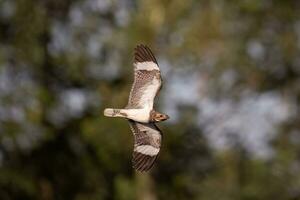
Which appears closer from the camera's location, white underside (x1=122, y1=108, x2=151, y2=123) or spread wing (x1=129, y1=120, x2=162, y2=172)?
white underside (x1=122, y1=108, x2=151, y2=123)

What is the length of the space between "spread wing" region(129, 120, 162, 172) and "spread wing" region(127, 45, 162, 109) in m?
0.14

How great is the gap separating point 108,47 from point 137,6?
1339 millimetres

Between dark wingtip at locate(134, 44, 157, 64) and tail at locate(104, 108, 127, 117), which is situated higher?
dark wingtip at locate(134, 44, 157, 64)

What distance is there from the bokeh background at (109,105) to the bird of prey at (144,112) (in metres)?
15.0

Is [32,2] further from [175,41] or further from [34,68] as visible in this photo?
[175,41]

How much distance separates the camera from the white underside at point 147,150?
5906 millimetres

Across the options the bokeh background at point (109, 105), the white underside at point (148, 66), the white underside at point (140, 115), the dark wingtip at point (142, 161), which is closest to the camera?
the white underside at point (140, 115)

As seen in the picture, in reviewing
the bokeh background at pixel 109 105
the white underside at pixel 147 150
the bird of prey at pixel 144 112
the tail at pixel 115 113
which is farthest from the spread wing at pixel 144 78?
the bokeh background at pixel 109 105

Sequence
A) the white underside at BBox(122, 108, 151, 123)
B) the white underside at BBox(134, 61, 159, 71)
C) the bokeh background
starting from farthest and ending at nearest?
1. the bokeh background
2. the white underside at BBox(134, 61, 159, 71)
3. the white underside at BBox(122, 108, 151, 123)

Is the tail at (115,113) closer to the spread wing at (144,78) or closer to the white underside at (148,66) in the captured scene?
the spread wing at (144,78)

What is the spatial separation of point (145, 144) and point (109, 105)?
15.9 meters

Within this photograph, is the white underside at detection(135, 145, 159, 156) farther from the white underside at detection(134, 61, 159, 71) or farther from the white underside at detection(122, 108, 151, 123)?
the white underside at detection(134, 61, 159, 71)

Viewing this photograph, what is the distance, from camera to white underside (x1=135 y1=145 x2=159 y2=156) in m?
5.91

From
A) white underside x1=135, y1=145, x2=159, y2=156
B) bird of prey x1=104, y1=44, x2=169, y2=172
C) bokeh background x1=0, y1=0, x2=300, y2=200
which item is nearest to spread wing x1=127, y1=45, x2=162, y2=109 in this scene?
bird of prey x1=104, y1=44, x2=169, y2=172
